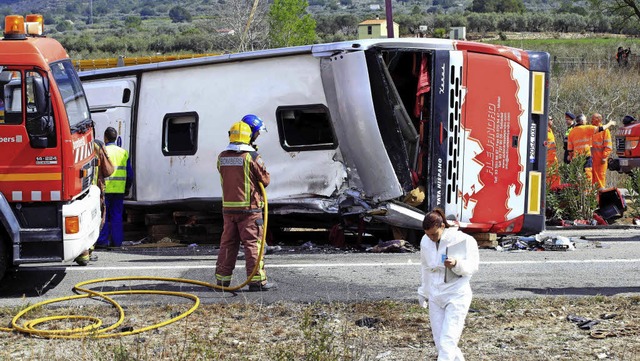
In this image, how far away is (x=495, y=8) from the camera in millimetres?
117062

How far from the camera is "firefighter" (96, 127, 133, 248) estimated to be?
479 inches

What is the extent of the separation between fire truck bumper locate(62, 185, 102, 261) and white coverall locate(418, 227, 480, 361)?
397 centimetres

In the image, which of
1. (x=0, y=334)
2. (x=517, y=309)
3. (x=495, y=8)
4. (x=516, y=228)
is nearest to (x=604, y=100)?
(x=516, y=228)

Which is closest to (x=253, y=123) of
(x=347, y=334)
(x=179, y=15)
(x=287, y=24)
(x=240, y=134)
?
(x=240, y=134)

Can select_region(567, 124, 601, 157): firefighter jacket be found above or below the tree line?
below

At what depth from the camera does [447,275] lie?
6441 millimetres

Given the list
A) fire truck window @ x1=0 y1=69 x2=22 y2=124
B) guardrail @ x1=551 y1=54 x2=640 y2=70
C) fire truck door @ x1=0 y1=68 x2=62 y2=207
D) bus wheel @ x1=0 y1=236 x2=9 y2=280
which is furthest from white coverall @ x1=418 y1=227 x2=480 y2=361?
guardrail @ x1=551 y1=54 x2=640 y2=70

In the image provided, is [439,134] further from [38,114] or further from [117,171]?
[38,114]

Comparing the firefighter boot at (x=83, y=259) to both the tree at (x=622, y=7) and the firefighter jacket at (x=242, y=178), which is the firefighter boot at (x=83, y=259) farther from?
the tree at (x=622, y=7)

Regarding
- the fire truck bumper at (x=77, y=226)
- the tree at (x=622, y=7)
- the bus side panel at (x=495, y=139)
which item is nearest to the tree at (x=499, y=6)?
the tree at (x=622, y=7)

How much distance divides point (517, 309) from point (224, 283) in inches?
115

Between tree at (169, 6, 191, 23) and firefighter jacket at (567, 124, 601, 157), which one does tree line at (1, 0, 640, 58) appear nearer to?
tree at (169, 6, 191, 23)

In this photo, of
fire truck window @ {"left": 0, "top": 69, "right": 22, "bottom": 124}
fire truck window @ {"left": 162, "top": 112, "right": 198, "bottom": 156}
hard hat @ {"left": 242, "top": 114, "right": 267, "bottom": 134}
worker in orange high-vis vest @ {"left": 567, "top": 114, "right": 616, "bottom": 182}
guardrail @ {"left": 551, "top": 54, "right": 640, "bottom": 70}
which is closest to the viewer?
fire truck window @ {"left": 0, "top": 69, "right": 22, "bottom": 124}

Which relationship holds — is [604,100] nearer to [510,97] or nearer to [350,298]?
[510,97]
